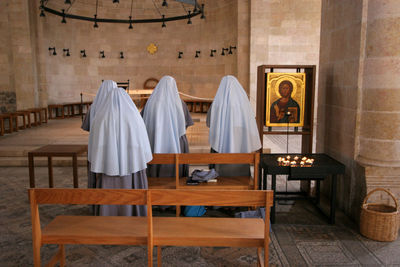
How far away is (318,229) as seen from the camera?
4.51 m

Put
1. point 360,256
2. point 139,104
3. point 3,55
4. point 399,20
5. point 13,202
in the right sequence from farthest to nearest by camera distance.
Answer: point 139,104 → point 3,55 → point 13,202 → point 399,20 → point 360,256

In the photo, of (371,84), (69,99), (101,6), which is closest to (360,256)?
(371,84)

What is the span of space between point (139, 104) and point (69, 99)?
3.20 meters

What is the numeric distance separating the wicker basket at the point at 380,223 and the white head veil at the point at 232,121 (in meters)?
1.71

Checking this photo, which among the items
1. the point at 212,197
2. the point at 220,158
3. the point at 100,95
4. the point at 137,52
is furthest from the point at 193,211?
the point at 137,52

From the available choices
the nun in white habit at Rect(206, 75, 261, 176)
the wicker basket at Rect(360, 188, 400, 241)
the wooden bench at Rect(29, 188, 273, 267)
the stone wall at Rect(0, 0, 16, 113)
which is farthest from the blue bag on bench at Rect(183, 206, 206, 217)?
the stone wall at Rect(0, 0, 16, 113)

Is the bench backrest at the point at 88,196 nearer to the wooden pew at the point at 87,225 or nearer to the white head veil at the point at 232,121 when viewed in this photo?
the wooden pew at the point at 87,225

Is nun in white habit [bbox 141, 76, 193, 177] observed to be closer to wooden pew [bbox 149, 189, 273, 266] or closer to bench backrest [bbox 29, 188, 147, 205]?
wooden pew [bbox 149, 189, 273, 266]

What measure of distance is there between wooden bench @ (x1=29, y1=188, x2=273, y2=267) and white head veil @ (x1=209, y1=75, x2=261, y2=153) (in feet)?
6.08

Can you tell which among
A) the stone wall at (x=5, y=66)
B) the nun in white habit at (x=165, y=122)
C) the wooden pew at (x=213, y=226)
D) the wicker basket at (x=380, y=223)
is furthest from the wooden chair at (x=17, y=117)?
the wicker basket at (x=380, y=223)

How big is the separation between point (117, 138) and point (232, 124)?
1.71m

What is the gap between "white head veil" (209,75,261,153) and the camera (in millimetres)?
5074

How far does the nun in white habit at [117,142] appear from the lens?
4.07m

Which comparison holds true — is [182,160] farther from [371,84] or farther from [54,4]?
[54,4]
